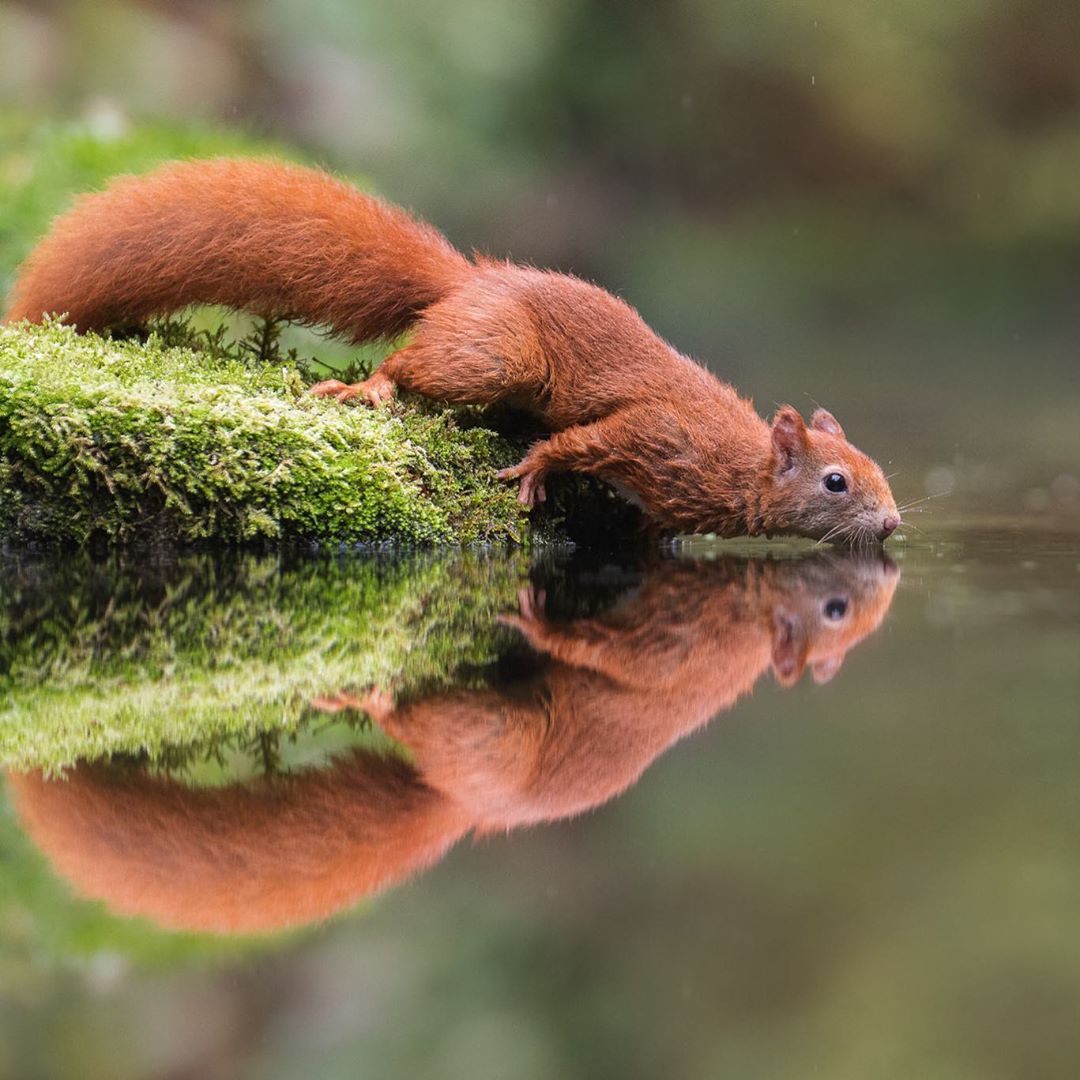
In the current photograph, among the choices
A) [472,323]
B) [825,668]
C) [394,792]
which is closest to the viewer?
[394,792]

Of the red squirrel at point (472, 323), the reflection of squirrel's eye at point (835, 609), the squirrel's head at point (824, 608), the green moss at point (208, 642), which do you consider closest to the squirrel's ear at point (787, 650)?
the squirrel's head at point (824, 608)

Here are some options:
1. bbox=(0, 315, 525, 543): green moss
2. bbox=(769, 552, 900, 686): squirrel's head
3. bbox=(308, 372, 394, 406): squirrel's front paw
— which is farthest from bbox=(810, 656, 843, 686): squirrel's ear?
bbox=(308, 372, 394, 406): squirrel's front paw

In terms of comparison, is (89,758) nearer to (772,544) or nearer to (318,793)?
(318,793)

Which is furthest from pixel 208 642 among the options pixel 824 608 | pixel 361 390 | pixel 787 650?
pixel 361 390

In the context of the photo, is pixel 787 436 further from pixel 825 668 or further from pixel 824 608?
pixel 825 668

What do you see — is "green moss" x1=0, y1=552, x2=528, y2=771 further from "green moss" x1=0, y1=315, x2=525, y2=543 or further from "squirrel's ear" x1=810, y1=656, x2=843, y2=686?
"squirrel's ear" x1=810, y1=656, x2=843, y2=686

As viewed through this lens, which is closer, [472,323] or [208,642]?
[208,642]
